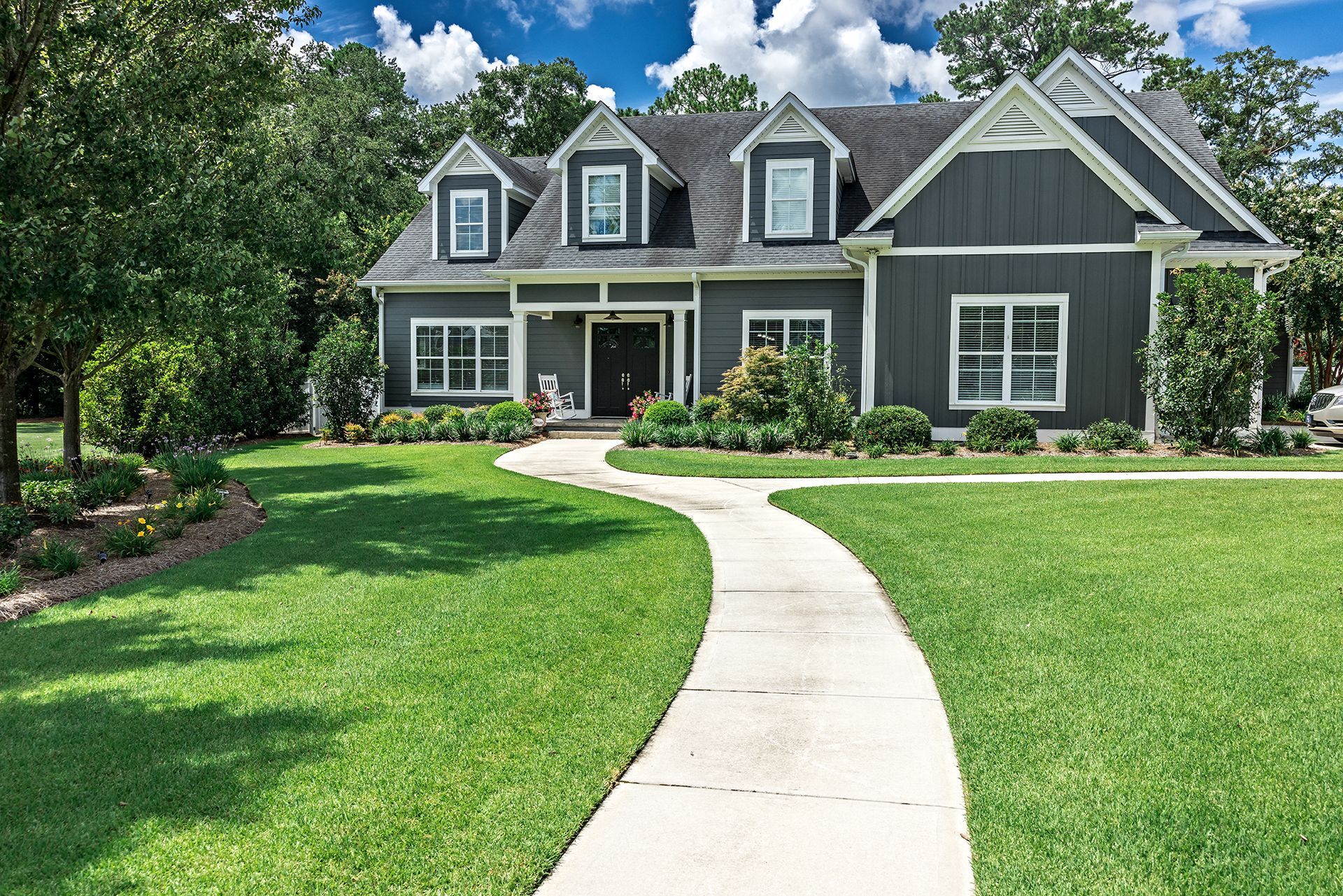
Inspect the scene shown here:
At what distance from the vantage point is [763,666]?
16.3 feet

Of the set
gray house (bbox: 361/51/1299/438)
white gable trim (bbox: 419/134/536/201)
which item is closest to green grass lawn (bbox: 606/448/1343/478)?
gray house (bbox: 361/51/1299/438)

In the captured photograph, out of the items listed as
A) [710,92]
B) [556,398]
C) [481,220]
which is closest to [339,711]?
[556,398]

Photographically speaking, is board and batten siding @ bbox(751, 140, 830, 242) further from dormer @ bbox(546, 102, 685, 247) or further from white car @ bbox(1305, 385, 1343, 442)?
white car @ bbox(1305, 385, 1343, 442)

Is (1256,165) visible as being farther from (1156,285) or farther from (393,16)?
(393,16)

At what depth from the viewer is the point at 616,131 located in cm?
1984

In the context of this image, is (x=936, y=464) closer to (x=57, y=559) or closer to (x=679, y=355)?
(x=679, y=355)

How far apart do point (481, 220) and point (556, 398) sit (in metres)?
5.10

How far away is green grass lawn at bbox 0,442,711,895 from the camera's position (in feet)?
9.93

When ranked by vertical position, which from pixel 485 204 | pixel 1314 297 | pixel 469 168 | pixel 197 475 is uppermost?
pixel 469 168

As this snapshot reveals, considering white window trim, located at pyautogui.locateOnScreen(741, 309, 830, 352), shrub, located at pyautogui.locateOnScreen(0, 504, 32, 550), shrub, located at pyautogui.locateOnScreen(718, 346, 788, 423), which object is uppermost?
white window trim, located at pyautogui.locateOnScreen(741, 309, 830, 352)

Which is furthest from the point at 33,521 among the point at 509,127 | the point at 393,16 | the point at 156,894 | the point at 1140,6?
the point at 1140,6

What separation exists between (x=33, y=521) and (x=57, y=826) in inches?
272

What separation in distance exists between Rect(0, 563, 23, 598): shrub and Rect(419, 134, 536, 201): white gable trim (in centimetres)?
1649

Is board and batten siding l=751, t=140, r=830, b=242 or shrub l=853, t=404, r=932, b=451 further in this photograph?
board and batten siding l=751, t=140, r=830, b=242
